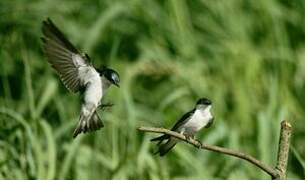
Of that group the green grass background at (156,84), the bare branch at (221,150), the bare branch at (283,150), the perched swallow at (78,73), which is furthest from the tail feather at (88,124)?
the green grass background at (156,84)

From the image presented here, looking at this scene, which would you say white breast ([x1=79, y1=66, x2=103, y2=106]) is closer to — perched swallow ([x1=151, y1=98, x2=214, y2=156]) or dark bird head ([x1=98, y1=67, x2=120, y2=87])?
dark bird head ([x1=98, y1=67, x2=120, y2=87])

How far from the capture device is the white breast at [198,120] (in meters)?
2.33

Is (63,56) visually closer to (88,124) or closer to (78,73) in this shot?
(78,73)

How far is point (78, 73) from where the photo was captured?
198 centimetres

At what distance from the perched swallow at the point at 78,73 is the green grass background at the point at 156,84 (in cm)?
118

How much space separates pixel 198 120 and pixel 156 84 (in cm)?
233

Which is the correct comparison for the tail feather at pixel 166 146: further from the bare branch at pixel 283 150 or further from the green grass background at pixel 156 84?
the green grass background at pixel 156 84

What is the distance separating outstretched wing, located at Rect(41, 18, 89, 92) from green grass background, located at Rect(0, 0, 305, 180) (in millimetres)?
1183

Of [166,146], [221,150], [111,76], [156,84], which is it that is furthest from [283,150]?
[156,84]

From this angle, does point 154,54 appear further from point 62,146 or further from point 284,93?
point 62,146

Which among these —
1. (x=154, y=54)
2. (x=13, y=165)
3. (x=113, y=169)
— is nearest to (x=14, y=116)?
(x=13, y=165)

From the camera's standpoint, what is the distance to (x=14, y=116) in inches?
127

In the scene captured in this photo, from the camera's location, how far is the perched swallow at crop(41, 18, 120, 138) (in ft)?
6.15

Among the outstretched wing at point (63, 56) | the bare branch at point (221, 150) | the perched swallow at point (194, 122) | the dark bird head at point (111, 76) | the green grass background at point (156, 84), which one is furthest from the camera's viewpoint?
the green grass background at point (156, 84)
